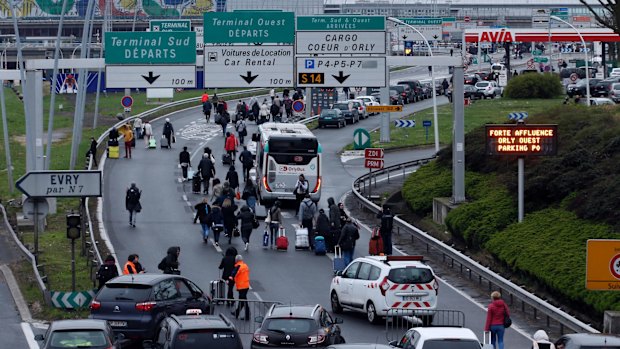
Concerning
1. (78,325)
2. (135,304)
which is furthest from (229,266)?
(78,325)

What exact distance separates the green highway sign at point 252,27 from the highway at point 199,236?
617 cm

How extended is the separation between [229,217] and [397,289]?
12495 mm

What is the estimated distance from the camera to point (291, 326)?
69.8 feet

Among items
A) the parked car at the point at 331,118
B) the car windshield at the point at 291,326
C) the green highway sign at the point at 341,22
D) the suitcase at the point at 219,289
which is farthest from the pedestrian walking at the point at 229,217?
the parked car at the point at 331,118

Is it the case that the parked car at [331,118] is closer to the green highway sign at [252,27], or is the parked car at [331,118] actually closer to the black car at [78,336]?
the green highway sign at [252,27]

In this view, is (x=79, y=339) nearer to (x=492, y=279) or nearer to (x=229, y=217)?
(x=492, y=279)

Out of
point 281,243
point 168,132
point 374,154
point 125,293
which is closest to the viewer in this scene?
point 125,293

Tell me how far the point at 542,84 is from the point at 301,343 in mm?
66863

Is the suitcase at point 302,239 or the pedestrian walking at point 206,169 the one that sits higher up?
the pedestrian walking at point 206,169

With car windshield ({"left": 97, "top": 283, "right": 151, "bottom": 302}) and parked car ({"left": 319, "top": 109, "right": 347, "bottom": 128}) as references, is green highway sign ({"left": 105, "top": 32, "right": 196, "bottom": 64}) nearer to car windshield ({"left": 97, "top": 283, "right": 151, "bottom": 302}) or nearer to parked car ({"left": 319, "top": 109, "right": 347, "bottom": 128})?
car windshield ({"left": 97, "top": 283, "right": 151, "bottom": 302})

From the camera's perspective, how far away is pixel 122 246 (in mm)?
36938

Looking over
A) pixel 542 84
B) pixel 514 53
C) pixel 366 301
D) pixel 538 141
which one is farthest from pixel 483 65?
pixel 366 301

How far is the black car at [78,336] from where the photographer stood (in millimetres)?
19406

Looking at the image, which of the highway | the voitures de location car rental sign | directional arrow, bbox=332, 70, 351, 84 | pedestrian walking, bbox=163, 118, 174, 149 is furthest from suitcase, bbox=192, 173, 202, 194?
the voitures de location car rental sign
